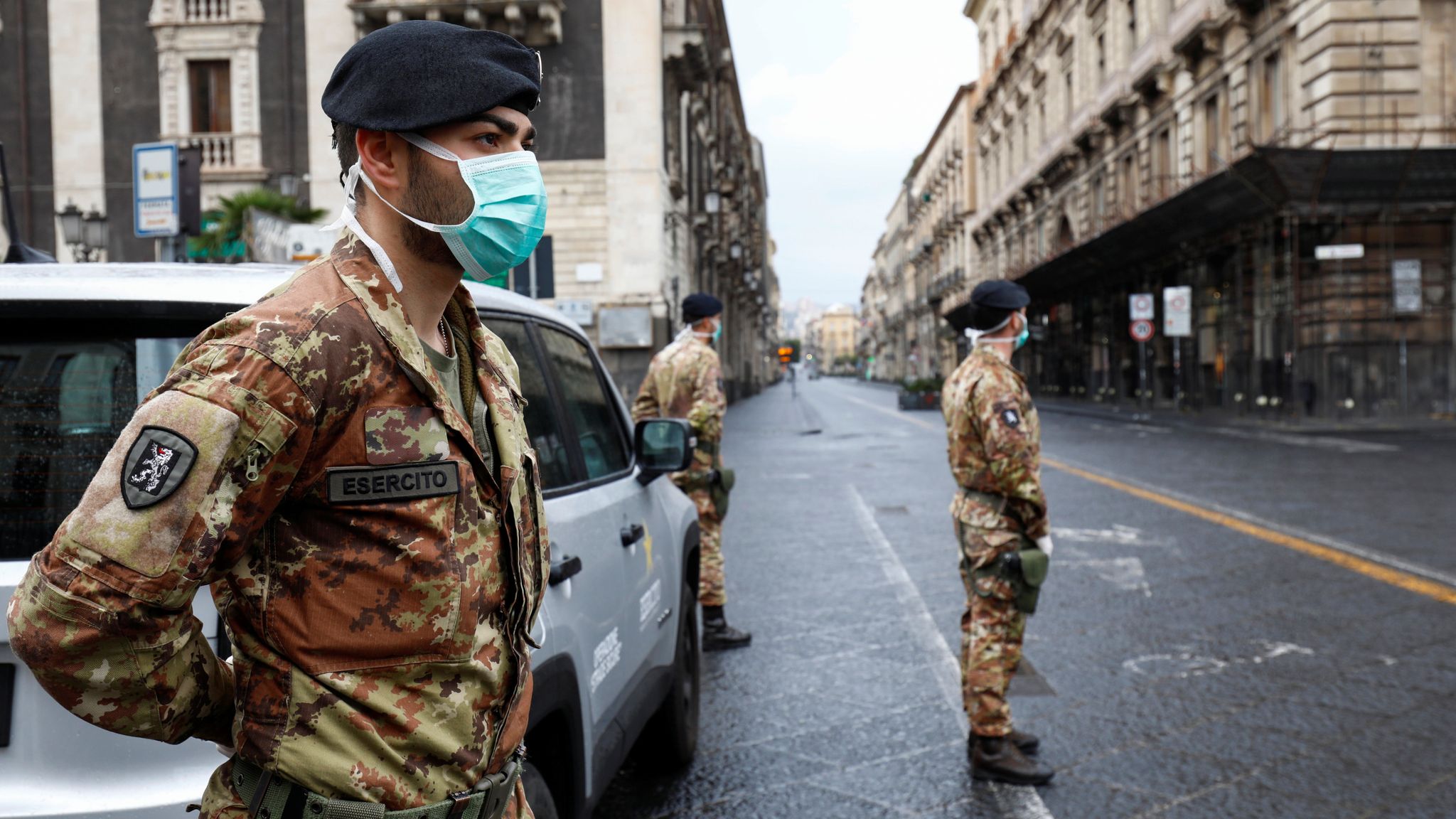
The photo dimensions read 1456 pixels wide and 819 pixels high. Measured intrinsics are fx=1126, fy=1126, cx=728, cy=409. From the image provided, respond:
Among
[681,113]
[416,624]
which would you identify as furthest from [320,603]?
[681,113]

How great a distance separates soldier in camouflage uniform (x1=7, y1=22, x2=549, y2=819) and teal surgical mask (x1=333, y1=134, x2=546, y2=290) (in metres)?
0.01

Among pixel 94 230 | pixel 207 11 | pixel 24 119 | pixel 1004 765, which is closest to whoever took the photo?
pixel 1004 765

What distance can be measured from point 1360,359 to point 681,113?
18.0m

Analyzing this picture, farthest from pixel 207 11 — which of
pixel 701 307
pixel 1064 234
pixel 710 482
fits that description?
pixel 1064 234

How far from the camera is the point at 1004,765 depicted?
3766 millimetres

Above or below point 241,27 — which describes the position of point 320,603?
below

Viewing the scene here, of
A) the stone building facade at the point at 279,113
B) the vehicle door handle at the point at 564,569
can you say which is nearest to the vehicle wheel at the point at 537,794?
the vehicle door handle at the point at 564,569

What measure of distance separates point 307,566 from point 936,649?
466cm

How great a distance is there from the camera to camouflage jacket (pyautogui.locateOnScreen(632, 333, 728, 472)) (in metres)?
5.92

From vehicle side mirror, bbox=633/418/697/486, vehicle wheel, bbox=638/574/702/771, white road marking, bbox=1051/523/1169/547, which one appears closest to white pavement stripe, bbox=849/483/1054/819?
vehicle wheel, bbox=638/574/702/771

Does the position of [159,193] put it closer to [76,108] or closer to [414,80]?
[414,80]

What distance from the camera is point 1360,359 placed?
2259 cm

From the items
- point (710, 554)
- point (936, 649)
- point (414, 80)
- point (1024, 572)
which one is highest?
point (414, 80)

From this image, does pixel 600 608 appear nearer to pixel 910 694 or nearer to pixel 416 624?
pixel 416 624
